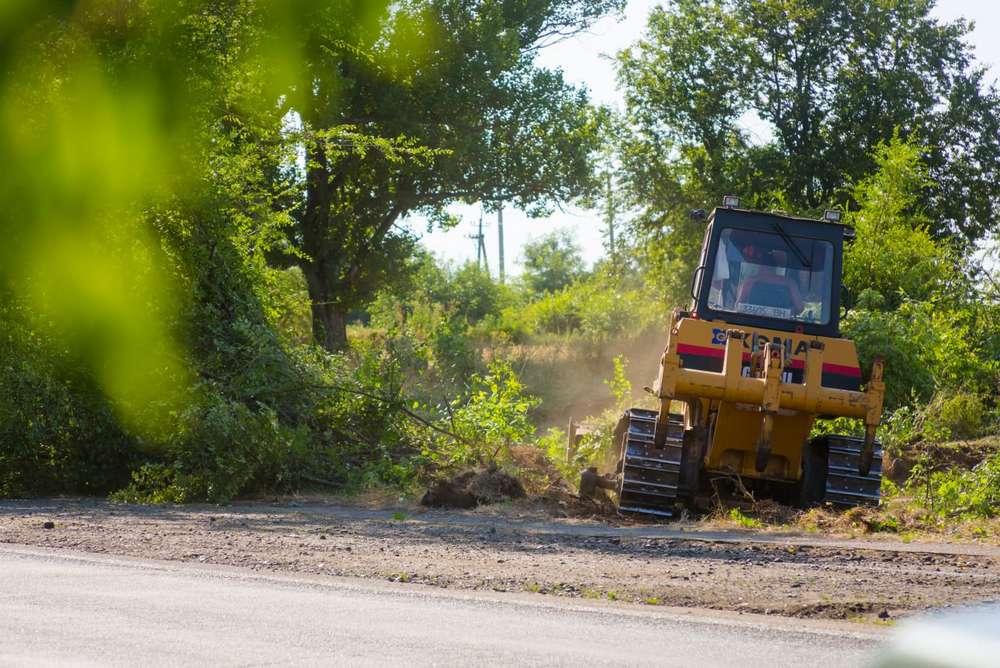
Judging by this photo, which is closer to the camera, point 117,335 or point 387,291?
point 117,335

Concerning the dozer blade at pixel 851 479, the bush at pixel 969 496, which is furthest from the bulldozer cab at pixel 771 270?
the bush at pixel 969 496

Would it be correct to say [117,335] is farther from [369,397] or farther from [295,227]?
[295,227]

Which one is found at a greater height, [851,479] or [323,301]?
[323,301]

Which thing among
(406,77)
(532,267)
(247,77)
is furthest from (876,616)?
(532,267)

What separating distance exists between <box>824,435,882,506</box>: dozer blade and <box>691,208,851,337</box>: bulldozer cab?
4.70 feet

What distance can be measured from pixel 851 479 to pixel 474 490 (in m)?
4.29

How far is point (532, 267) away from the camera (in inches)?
3935

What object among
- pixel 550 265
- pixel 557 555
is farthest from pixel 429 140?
pixel 550 265

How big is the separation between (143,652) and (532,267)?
94.2 metres

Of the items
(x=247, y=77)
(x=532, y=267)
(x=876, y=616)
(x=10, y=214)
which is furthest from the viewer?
(x=532, y=267)

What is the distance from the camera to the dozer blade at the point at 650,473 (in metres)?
13.4

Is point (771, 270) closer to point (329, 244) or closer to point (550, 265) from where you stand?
point (329, 244)

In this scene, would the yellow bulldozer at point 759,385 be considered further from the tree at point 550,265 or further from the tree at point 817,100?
the tree at point 550,265

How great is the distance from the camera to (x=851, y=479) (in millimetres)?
13828
